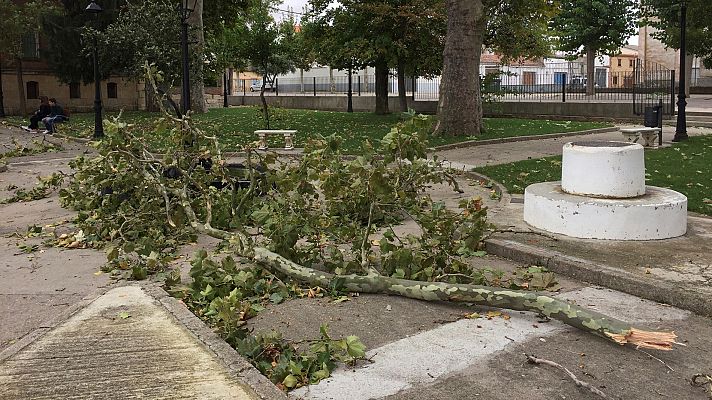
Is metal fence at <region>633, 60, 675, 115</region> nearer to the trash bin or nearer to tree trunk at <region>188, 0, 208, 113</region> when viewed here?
the trash bin

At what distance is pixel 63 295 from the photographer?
621 cm

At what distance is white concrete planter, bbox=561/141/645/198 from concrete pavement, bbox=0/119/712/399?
0.88 metres

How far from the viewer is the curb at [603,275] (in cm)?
546

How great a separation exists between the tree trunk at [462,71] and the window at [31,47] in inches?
1150

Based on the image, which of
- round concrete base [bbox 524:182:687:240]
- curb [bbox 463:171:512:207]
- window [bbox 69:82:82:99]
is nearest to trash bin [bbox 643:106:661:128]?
curb [bbox 463:171:512:207]

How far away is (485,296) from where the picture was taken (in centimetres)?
528

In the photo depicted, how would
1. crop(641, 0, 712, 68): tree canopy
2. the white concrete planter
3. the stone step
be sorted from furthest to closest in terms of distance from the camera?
the stone step, crop(641, 0, 712, 68): tree canopy, the white concrete planter

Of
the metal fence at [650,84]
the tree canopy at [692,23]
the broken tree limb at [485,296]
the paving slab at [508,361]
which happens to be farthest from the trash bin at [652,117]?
the broken tree limb at [485,296]

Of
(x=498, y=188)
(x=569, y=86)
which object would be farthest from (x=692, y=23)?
(x=569, y=86)

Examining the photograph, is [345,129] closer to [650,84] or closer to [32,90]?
[650,84]

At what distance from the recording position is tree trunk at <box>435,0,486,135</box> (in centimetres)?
1864

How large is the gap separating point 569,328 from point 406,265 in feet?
5.08

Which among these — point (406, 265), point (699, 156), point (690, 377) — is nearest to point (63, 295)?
point (406, 265)

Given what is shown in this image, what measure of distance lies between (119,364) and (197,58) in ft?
83.1
